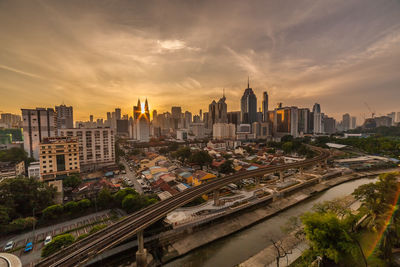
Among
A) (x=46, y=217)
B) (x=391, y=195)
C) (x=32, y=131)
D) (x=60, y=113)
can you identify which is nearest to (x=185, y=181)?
(x=46, y=217)

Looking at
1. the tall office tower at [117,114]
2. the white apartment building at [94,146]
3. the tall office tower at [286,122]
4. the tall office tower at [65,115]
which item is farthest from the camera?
the tall office tower at [117,114]

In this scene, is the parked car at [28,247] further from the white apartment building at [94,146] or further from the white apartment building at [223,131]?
the white apartment building at [223,131]

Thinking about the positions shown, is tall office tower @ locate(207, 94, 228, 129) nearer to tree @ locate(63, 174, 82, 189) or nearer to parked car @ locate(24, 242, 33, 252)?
tree @ locate(63, 174, 82, 189)

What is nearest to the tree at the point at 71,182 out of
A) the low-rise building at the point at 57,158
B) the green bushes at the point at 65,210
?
the low-rise building at the point at 57,158

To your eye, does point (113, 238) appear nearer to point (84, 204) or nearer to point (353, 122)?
point (84, 204)

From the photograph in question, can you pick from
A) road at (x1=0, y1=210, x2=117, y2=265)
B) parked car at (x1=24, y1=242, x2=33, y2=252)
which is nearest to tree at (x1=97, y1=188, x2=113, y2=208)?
road at (x1=0, y1=210, x2=117, y2=265)

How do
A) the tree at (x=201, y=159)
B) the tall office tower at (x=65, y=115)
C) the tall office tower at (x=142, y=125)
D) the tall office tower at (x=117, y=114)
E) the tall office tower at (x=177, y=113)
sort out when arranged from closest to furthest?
1. the tree at (x=201, y=159)
2. the tall office tower at (x=65, y=115)
3. the tall office tower at (x=142, y=125)
4. the tall office tower at (x=117, y=114)
5. the tall office tower at (x=177, y=113)
